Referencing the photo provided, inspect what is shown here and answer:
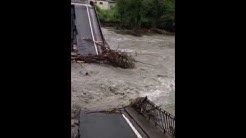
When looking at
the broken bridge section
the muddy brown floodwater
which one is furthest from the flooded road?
the broken bridge section

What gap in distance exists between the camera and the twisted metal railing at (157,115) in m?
9.76

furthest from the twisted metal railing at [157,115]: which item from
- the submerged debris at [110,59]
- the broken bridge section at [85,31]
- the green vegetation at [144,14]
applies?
the green vegetation at [144,14]

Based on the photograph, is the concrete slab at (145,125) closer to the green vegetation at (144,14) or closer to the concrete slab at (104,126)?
the concrete slab at (104,126)

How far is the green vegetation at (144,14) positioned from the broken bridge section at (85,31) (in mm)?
Result: 13501

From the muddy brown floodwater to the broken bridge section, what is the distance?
2.18 metres

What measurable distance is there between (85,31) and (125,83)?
23.8 feet
